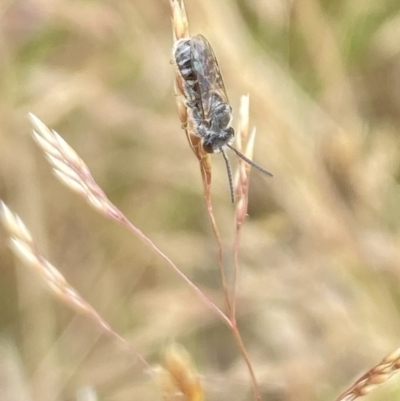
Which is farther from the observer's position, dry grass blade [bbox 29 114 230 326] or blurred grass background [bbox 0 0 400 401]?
blurred grass background [bbox 0 0 400 401]

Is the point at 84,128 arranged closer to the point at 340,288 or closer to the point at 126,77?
the point at 126,77

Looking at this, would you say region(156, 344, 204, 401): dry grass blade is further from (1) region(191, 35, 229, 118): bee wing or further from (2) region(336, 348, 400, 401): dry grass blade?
(1) region(191, 35, 229, 118): bee wing

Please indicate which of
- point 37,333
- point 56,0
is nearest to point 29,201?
point 37,333

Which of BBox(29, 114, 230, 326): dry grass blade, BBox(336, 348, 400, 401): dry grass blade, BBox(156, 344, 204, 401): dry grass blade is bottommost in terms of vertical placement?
BBox(336, 348, 400, 401): dry grass blade

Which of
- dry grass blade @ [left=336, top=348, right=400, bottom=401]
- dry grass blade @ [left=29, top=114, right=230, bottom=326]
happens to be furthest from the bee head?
dry grass blade @ [left=336, top=348, right=400, bottom=401]

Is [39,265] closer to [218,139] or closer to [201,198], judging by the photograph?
[218,139]

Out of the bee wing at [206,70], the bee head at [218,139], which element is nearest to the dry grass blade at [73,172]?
the bee head at [218,139]

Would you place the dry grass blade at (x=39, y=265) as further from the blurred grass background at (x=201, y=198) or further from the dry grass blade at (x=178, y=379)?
the blurred grass background at (x=201, y=198)
